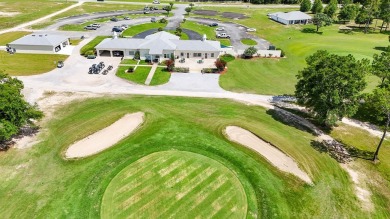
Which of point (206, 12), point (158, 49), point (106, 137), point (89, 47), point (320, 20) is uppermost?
point (206, 12)

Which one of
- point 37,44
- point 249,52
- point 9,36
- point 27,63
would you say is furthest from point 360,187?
point 9,36

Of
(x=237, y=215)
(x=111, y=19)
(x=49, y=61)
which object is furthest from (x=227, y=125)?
(x=111, y=19)

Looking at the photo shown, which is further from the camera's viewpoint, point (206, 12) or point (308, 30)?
point (206, 12)

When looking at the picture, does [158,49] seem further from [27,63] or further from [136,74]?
[27,63]

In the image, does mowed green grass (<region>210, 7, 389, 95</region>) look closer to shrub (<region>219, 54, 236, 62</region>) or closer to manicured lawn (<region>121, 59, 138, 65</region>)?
shrub (<region>219, 54, 236, 62</region>)

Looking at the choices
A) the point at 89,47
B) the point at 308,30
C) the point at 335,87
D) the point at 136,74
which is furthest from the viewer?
the point at 308,30

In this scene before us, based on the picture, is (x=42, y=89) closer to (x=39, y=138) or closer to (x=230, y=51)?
(x=39, y=138)
